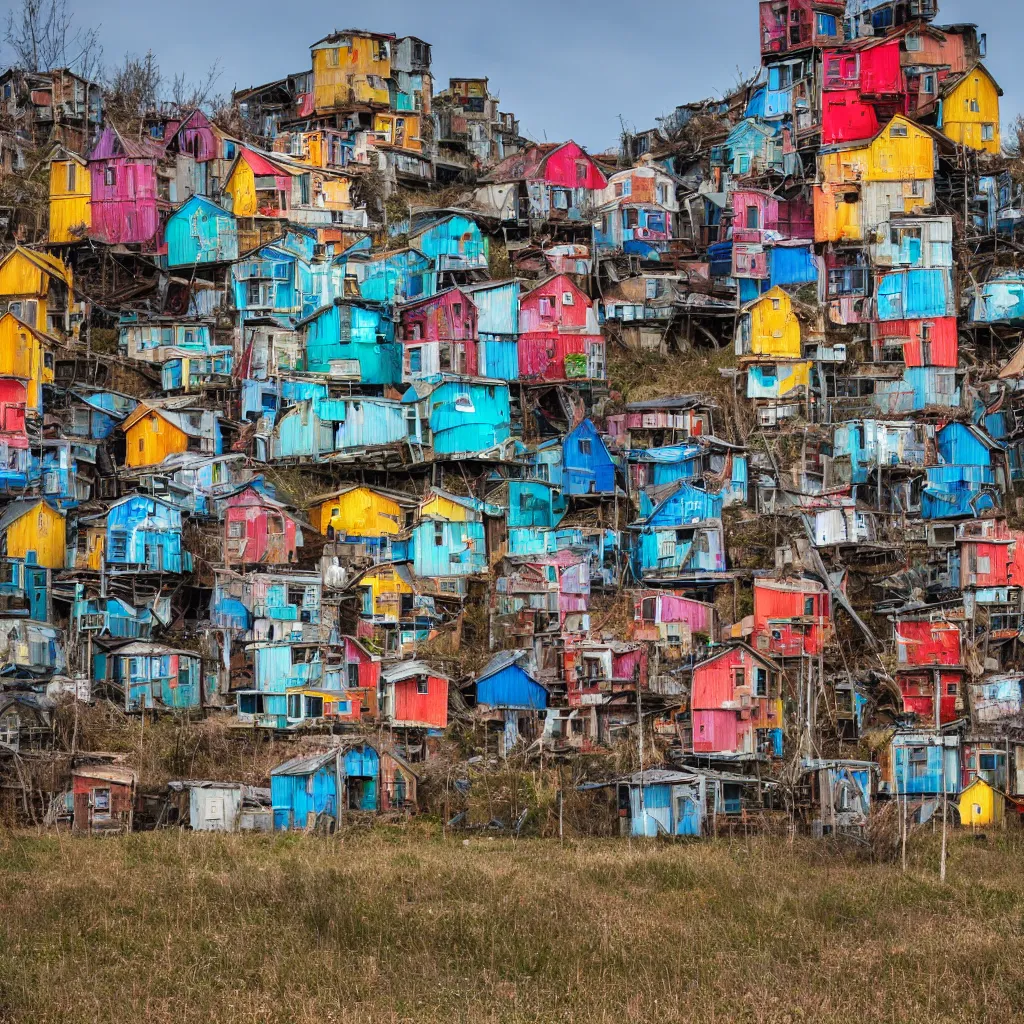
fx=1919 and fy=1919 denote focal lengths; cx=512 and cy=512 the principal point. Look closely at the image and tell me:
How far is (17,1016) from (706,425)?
3101cm

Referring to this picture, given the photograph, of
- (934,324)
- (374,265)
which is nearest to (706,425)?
(934,324)

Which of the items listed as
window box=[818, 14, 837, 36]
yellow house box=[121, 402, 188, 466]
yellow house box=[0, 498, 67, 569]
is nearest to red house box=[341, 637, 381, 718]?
yellow house box=[0, 498, 67, 569]

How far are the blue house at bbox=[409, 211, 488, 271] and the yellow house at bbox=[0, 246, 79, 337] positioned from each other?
10333 millimetres

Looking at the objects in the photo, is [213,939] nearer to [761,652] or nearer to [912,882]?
[912,882]

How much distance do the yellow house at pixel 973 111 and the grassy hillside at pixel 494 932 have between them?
3107 cm

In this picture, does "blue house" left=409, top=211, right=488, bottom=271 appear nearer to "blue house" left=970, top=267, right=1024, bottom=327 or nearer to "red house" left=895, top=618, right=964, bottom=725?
"blue house" left=970, top=267, right=1024, bottom=327

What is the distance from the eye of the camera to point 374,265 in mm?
55875

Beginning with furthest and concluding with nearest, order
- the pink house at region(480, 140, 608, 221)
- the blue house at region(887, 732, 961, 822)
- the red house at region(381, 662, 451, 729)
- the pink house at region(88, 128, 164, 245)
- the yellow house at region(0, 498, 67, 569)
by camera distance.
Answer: the pink house at region(480, 140, 608, 221), the pink house at region(88, 128, 164, 245), the yellow house at region(0, 498, 67, 569), the red house at region(381, 662, 451, 729), the blue house at region(887, 732, 961, 822)

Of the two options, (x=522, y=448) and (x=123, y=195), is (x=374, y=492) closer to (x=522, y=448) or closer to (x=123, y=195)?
(x=522, y=448)

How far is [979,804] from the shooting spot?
39.4 meters

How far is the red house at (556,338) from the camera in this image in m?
53.3

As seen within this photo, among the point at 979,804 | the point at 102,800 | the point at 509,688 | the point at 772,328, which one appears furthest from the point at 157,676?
the point at 772,328

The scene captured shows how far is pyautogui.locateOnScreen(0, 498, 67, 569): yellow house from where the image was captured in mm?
47094

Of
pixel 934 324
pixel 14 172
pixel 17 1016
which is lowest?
pixel 17 1016
